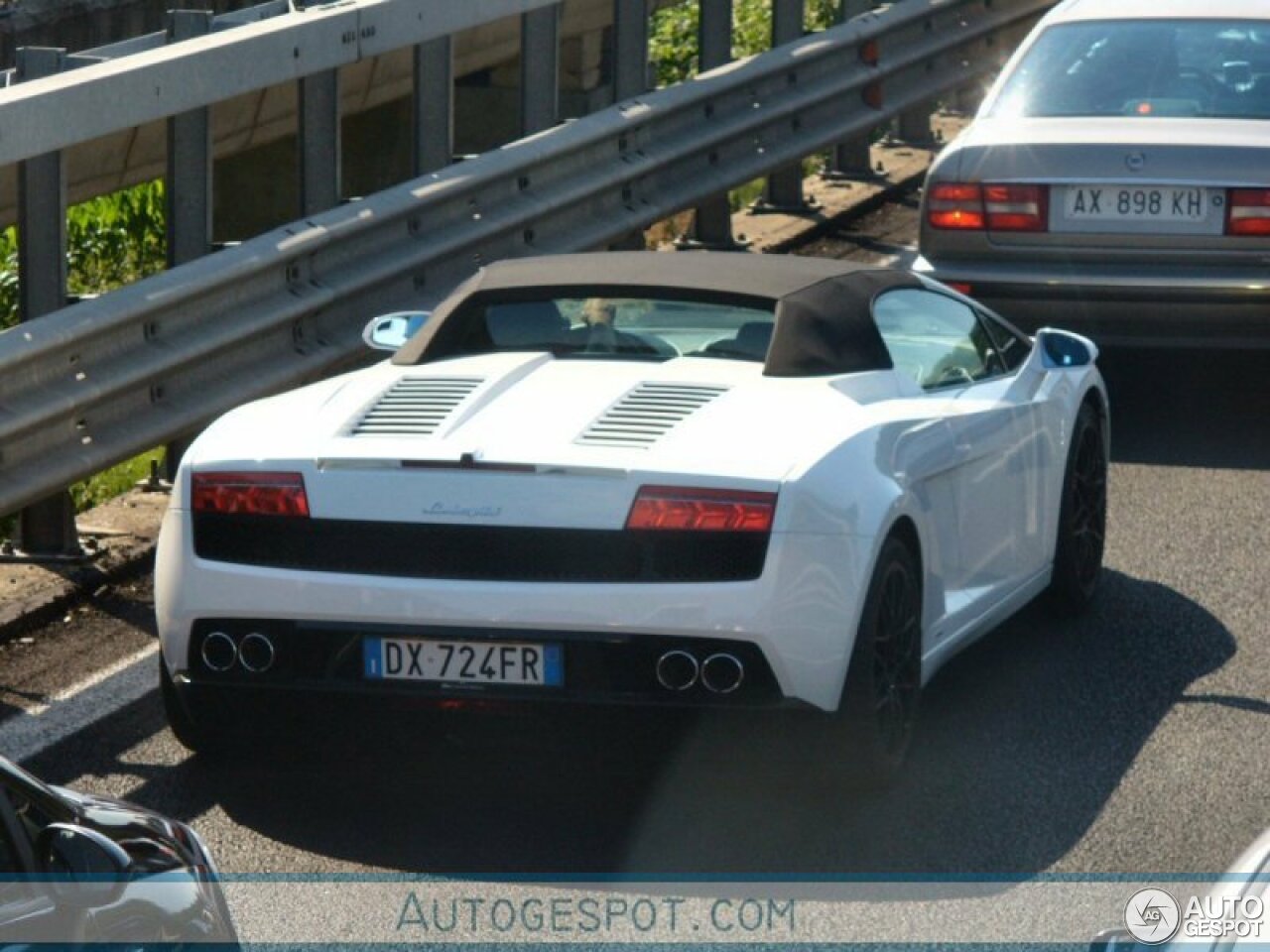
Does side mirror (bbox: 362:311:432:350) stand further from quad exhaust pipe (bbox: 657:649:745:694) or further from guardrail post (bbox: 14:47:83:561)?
quad exhaust pipe (bbox: 657:649:745:694)

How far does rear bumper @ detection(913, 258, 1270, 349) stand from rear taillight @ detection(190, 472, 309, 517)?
5.31 metres

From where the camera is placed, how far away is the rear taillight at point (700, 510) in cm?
641

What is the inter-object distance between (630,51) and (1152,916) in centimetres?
963

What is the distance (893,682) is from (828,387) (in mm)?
735

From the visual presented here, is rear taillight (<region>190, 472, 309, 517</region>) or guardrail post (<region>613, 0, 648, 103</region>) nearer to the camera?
rear taillight (<region>190, 472, 309, 517</region>)

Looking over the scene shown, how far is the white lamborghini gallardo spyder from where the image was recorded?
6.44 meters

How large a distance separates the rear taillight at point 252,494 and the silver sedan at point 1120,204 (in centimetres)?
531

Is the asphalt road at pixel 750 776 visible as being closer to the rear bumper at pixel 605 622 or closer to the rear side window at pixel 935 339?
the rear bumper at pixel 605 622

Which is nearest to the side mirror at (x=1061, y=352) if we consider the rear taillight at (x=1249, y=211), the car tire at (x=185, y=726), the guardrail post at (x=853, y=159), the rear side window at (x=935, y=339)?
the rear side window at (x=935, y=339)

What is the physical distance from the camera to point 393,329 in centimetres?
821

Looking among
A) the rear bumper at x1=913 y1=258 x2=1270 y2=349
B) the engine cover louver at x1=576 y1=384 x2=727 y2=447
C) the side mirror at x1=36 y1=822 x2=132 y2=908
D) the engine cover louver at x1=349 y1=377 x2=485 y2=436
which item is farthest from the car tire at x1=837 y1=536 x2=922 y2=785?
the rear bumper at x1=913 y1=258 x2=1270 y2=349

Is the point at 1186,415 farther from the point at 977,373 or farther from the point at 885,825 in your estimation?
the point at 885,825

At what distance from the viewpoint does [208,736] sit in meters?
6.98

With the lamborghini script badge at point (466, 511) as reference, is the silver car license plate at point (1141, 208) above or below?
below
